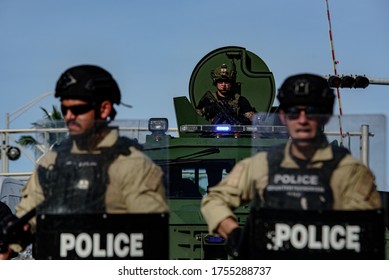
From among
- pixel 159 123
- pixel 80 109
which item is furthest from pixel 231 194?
pixel 159 123

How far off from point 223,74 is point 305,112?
7280mm

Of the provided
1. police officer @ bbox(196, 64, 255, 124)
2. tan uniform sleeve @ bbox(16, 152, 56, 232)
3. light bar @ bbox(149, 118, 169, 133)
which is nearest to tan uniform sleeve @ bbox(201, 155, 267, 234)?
tan uniform sleeve @ bbox(16, 152, 56, 232)

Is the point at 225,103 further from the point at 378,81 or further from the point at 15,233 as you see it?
the point at 378,81

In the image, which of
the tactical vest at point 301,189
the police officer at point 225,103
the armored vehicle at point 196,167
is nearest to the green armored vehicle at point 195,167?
the armored vehicle at point 196,167

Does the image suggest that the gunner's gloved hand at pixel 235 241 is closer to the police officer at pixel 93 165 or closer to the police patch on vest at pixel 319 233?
the police patch on vest at pixel 319 233

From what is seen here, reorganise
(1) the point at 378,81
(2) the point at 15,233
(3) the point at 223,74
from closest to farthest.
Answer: (2) the point at 15,233 → (3) the point at 223,74 → (1) the point at 378,81

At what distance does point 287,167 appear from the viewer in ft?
14.4

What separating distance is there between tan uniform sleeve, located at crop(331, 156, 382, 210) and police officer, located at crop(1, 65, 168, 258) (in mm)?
674

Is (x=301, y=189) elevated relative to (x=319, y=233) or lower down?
elevated

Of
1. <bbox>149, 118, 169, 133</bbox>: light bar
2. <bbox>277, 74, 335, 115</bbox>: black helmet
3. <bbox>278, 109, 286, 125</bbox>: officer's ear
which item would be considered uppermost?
<bbox>277, 74, 335, 115</bbox>: black helmet

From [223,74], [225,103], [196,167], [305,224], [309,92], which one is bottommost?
[196,167]

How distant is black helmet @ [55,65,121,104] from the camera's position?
4.59 m

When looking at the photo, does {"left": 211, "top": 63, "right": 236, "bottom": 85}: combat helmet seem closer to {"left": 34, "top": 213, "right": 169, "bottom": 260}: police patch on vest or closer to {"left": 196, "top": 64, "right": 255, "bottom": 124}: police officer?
→ {"left": 196, "top": 64, "right": 255, "bottom": 124}: police officer

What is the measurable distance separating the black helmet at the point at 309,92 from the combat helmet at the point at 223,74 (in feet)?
23.6
